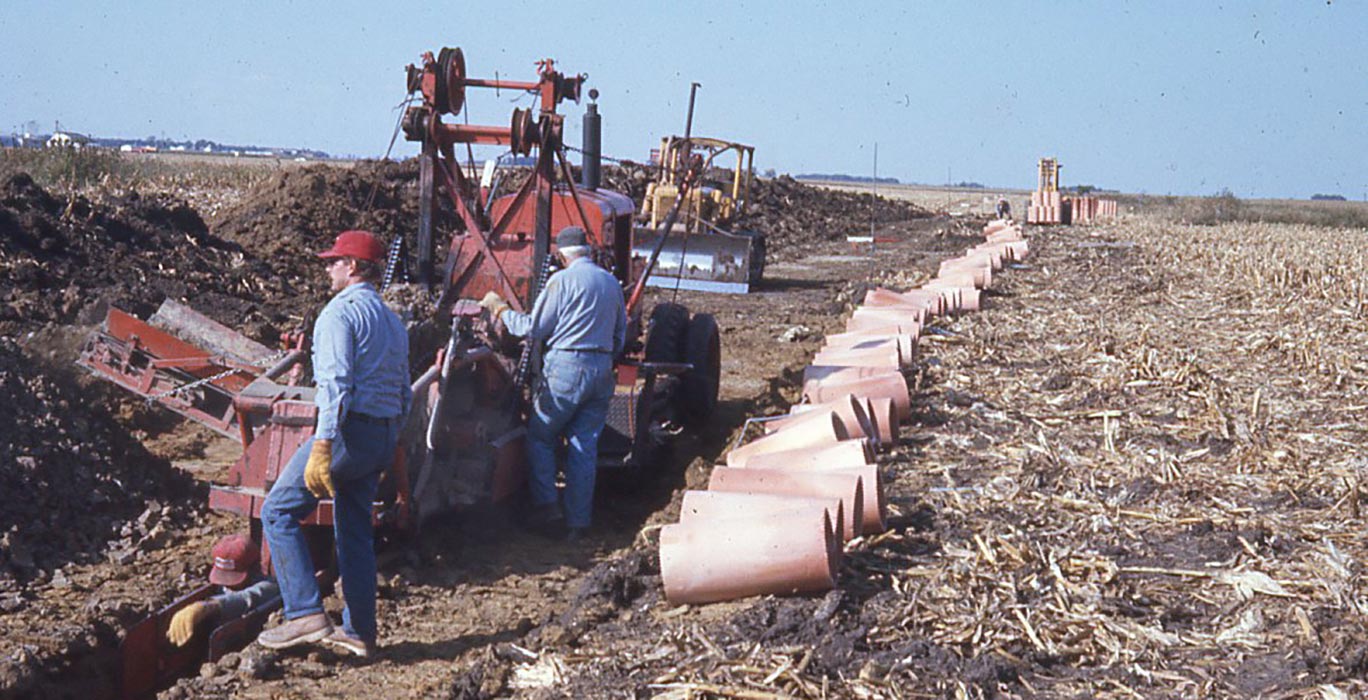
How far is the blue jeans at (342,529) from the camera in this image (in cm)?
561

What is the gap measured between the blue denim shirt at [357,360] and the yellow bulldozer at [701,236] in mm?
14079

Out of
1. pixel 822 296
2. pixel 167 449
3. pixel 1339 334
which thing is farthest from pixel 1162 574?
pixel 822 296

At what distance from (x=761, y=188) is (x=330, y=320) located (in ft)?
122

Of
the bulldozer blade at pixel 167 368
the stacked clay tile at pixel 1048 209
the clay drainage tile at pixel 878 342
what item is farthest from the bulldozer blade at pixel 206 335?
the stacked clay tile at pixel 1048 209

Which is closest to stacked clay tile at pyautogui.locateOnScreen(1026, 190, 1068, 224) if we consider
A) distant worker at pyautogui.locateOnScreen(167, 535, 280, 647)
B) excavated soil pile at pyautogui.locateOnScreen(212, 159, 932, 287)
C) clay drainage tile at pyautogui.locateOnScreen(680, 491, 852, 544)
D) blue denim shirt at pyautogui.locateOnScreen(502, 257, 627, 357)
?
excavated soil pile at pyautogui.locateOnScreen(212, 159, 932, 287)

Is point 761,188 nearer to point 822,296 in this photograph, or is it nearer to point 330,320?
point 822,296

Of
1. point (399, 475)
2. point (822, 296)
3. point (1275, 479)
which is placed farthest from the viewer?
point (822, 296)

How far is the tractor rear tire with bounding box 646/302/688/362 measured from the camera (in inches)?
386

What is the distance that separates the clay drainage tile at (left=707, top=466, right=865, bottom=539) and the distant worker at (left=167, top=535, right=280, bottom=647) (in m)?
2.24

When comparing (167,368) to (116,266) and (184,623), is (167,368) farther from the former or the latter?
(116,266)

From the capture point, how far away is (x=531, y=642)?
18.1 ft

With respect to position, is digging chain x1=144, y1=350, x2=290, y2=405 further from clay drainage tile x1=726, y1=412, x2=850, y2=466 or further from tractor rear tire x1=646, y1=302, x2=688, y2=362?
tractor rear tire x1=646, y1=302, x2=688, y2=362

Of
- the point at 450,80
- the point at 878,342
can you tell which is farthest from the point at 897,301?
the point at 450,80

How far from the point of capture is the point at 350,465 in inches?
218
